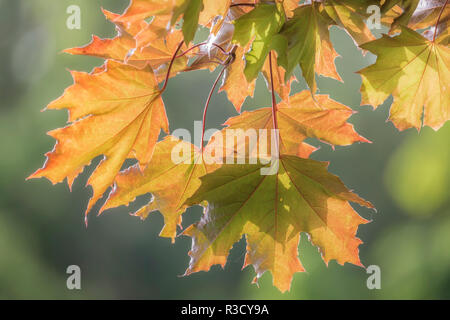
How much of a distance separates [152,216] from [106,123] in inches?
192

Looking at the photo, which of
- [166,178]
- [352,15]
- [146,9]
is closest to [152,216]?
[166,178]

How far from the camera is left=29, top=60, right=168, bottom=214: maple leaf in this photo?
17.0 inches

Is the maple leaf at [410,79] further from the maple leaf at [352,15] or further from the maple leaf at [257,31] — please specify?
the maple leaf at [257,31]

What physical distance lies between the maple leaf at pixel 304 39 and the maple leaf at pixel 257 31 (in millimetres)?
11

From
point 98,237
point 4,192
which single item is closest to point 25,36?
point 4,192

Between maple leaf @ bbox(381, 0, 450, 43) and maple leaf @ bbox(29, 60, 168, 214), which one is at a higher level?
maple leaf @ bbox(381, 0, 450, 43)

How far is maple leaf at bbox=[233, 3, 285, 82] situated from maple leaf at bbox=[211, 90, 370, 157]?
144 mm

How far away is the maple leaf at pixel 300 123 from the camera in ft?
1.90

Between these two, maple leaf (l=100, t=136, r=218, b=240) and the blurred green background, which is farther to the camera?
the blurred green background

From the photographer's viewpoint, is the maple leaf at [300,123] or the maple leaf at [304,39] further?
the maple leaf at [300,123]

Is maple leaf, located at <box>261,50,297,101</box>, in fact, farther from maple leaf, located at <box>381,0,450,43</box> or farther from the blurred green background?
the blurred green background

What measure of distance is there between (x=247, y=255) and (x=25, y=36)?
6.02m

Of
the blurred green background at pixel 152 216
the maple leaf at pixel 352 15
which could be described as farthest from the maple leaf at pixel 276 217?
the blurred green background at pixel 152 216

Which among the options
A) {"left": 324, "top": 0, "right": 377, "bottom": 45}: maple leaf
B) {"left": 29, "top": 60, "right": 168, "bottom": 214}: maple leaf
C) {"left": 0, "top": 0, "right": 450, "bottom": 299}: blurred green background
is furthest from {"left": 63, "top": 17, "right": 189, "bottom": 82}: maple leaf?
{"left": 0, "top": 0, "right": 450, "bottom": 299}: blurred green background
